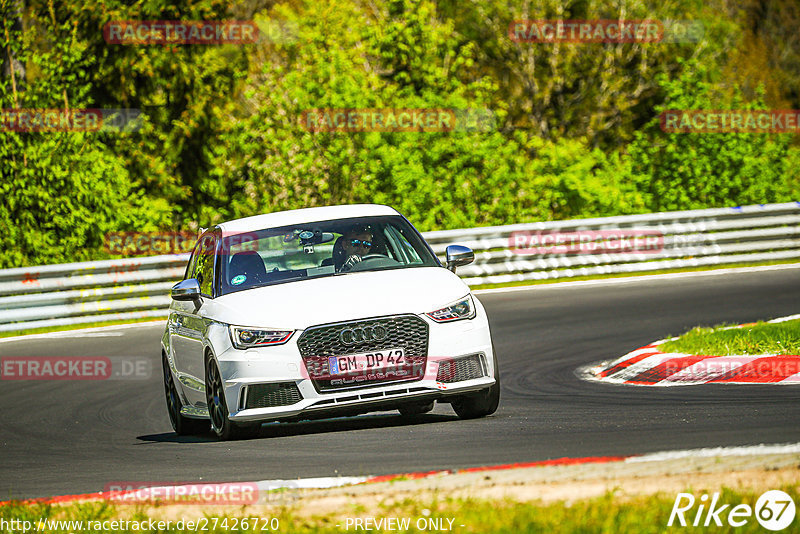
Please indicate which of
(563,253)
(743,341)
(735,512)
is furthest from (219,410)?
(563,253)

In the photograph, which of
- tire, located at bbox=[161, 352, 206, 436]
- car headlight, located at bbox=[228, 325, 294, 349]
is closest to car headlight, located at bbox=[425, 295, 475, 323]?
car headlight, located at bbox=[228, 325, 294, 349]

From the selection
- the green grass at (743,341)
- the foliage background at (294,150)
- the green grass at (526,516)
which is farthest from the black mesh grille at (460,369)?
the foliage background at (294,150)

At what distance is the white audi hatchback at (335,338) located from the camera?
342 inches

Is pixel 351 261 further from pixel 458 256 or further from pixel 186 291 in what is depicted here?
pixel 186 291

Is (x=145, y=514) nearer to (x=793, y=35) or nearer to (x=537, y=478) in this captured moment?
(x=537, y=478)

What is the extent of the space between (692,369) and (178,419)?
4.40 metres

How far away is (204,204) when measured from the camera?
31266 millimetres

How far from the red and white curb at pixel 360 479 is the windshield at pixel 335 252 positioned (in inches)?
111

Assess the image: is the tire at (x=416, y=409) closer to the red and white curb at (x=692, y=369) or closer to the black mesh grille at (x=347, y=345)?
the black mesh grille at (x=347, y=345)

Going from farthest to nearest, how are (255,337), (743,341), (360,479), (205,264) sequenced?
(743,341)
(205,264)
(255,337)
(360,479)

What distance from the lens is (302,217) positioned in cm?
1036

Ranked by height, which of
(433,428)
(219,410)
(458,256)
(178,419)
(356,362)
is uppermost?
(458,256)

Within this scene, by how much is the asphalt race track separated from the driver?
123cm

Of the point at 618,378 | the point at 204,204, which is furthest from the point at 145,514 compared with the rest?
the point at 204,204
